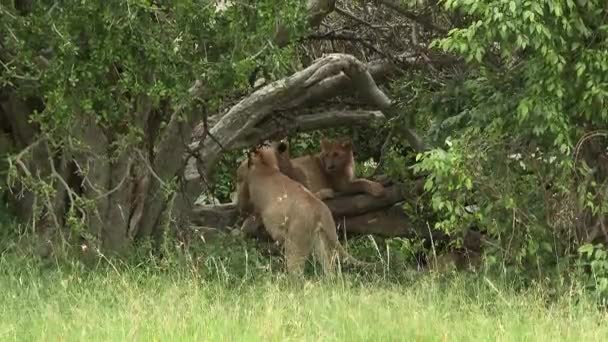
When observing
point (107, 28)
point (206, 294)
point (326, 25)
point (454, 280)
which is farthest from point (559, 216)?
point (326, 25)

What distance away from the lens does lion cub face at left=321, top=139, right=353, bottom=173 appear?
14.1m

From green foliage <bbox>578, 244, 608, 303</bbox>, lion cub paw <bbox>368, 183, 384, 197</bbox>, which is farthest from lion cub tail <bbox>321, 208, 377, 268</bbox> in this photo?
green foliage <bbox>578, 244, 608, 303</bbox>

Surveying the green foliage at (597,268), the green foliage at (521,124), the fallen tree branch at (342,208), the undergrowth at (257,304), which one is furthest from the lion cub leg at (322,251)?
the green foliage at (597,268)

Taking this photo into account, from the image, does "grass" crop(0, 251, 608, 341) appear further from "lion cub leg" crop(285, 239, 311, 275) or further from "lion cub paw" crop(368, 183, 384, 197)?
"lion cub paw" crop(368, 183, 384, 197)

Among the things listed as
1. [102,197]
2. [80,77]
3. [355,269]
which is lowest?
[355,269]

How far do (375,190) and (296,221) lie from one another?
191cm

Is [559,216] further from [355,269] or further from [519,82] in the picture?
[355,269]

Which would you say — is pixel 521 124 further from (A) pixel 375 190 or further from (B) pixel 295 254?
(A) pixel 375 190

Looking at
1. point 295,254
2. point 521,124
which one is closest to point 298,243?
point 295,254

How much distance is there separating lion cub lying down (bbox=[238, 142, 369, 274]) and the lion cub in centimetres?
111

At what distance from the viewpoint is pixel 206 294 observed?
927 centimetres

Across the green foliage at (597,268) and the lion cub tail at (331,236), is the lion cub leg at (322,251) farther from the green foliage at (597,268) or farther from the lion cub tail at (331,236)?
the green foliage at (597,268)

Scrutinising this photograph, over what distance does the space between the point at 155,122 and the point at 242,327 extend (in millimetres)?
4356

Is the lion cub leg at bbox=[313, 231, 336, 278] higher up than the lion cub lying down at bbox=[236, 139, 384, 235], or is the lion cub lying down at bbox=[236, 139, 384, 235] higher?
the lion cub lying down at bbox=[236, 139, 384, 235]
